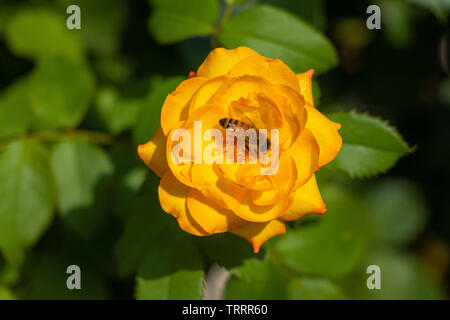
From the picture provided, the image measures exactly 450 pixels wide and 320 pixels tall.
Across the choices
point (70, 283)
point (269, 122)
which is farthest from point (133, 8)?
point (269, 122)

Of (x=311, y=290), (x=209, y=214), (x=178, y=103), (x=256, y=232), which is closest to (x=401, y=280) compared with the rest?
(x=311, y=290)

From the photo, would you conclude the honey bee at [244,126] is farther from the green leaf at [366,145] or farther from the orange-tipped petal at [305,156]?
the green leaf at [366,145]

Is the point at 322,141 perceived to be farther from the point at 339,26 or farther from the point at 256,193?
the point at 339,26

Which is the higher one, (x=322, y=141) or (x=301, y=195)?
(x=322, y=141)

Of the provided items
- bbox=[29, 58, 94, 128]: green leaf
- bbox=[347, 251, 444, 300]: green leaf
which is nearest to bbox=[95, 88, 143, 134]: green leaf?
bbox=[29, 58, 94, 128]: green leaf

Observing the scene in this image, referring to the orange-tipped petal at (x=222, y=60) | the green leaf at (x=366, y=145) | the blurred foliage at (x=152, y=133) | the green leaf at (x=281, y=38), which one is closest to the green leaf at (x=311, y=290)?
the blurred foliage at (x=152, y=133)

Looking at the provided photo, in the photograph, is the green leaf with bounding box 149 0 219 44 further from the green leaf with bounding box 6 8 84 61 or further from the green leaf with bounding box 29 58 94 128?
the green leaf with bounding box 6 8 84 61

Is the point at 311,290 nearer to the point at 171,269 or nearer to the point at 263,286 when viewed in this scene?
→ the point at 263,286
